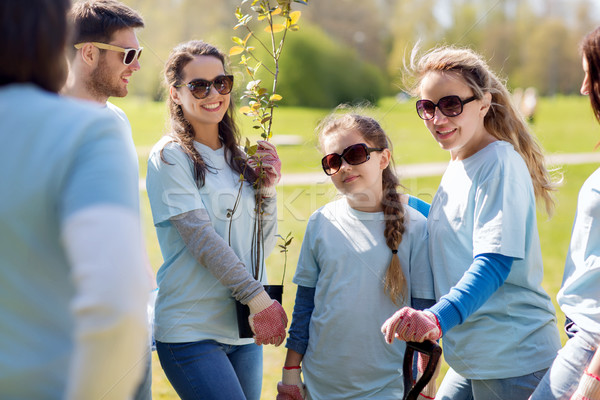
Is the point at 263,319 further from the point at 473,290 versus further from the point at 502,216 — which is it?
the point at 502,216

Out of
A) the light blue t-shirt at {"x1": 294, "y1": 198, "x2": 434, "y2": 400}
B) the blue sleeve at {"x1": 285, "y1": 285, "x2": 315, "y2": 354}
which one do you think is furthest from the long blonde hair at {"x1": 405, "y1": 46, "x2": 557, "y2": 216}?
the blue sleeve at {"x1": 285, "y1": 285, "x2": 315, "y2": 354}

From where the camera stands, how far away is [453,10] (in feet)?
141

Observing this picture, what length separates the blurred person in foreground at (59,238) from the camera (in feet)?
3.17

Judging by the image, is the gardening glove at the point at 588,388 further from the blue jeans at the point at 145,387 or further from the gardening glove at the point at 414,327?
the blue jeans at the point at 145,387

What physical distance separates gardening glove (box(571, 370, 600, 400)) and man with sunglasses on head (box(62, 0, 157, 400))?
2.10m

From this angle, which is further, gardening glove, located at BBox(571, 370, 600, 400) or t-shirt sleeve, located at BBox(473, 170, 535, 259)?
t-shirt sleeve, located at BBox(473, 170, 535, 259)

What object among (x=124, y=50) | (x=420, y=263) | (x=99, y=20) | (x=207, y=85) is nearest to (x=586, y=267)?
(x=420, y=263)

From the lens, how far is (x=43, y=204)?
3.34 ft

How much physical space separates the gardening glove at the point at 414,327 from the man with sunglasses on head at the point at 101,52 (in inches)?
60.5

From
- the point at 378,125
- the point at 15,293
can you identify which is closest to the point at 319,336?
the point at 378,125

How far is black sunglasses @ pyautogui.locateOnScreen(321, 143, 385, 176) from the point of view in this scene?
8.40 feet

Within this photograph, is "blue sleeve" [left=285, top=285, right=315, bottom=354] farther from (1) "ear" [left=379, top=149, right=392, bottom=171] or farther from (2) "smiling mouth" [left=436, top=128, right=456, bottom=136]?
(2) "smiling mouth" [left=436, top=128, right=456, bottom=136]

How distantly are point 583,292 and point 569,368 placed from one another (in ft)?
0.83

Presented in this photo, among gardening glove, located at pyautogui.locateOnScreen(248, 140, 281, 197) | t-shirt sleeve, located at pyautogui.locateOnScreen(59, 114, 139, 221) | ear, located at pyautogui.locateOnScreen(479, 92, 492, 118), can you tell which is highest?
ear, located at pyautogui.locateOnScreen(479, 92, 492, 118)
